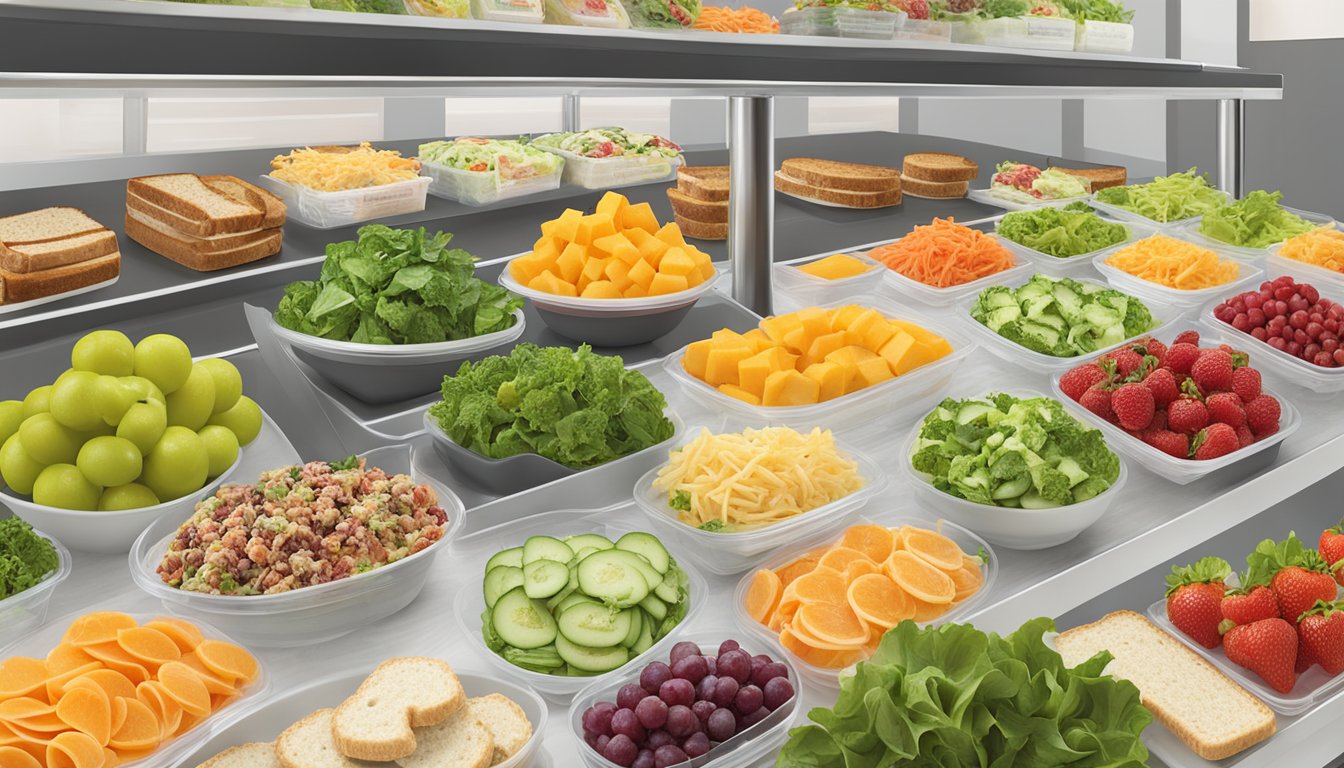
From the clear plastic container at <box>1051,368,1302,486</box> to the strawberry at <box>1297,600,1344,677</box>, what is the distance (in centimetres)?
37

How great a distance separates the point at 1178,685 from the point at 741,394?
0.85m

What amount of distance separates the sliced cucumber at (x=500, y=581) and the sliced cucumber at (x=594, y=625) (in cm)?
8

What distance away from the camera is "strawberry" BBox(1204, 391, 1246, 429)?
193 centimetres

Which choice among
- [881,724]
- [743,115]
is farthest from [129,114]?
[881,724]

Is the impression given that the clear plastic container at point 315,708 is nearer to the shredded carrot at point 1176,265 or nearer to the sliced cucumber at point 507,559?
the sliced cucumber at point 507,559

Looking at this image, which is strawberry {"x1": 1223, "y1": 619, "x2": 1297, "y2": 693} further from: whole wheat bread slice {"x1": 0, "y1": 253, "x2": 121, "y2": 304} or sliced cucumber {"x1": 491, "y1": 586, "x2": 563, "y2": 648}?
whole wheat bread slice {"x1": 0, "y1": 253, "x2": 121, "y2": 304}

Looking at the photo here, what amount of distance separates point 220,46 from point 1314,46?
7031 millimetres

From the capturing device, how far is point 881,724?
1.09 m

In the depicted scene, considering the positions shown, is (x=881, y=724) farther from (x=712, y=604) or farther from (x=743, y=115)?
(x=743, y=115)

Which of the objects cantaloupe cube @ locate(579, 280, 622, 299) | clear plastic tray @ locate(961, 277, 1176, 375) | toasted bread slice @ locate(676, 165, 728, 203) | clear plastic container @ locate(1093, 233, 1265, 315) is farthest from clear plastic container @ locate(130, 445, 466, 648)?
clear plastic container @ locate(1093, 233, 1265, 315)

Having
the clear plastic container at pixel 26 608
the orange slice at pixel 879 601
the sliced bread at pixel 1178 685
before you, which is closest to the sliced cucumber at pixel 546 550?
the orange slice at pixel 879 601

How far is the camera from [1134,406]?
193cm

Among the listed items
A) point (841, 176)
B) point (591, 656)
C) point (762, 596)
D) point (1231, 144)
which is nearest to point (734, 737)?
point (591, 656)

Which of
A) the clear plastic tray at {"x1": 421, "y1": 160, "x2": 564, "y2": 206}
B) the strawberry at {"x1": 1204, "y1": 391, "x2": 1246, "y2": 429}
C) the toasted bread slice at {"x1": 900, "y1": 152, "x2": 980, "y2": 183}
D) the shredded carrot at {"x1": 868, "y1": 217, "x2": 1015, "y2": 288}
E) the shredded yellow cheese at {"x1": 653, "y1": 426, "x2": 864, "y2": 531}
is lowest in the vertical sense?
the shredded yellow cheese at {"x1": 653, "y1": 426, "x2": 864, "y2": 531}
